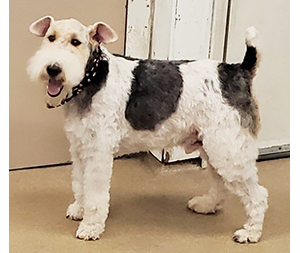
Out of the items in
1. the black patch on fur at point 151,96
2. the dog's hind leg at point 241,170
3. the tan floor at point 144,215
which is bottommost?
the tan floor at point 144,215

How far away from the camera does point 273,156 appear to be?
280cm

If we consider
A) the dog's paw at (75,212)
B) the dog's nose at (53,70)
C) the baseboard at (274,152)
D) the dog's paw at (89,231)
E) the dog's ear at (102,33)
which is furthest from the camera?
the baseboard at (274,152)

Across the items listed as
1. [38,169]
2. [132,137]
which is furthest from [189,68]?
[38,169]

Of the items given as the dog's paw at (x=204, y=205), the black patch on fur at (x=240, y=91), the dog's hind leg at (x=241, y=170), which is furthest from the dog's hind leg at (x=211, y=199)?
the black patch on fur at (x=240, y=91)

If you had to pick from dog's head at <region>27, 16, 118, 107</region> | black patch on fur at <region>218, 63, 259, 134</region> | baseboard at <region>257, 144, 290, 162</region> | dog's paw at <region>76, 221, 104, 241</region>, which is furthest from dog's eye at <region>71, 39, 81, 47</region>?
baseboard at <region>257, 144, 290, 162</region>

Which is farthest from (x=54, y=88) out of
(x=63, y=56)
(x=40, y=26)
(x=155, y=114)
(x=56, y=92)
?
(x=155, y=114)

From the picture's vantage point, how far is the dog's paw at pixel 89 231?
1.88 meters

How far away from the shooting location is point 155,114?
185 centimetres

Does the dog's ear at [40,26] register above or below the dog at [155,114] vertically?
above

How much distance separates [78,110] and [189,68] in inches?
18.2

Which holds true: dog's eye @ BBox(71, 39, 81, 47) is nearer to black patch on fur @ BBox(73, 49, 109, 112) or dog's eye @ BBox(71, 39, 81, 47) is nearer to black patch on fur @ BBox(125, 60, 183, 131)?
black patch on fur @ BBox(73, 49, 109, 112)

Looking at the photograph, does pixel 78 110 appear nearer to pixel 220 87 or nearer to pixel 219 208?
pixel 220 87

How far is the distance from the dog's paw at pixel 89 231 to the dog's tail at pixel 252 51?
85cm

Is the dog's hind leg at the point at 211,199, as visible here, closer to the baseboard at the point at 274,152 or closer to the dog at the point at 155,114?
the dog at the point at 155,114
